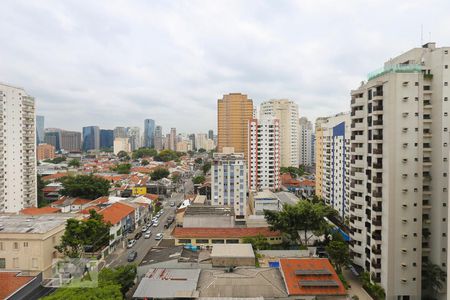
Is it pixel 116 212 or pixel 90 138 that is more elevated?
pixel 90 138

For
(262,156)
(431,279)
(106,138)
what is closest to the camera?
(431,279)

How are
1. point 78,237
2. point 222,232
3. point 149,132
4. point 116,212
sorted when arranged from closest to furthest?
point 78,237, point 222,232, point 116,212, point 149,132

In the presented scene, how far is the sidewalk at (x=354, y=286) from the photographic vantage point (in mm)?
17750

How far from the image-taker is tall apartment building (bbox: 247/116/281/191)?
153 ft

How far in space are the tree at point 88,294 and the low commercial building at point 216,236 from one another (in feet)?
34.6

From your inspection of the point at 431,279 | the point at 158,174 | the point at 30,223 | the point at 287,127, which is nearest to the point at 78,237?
the point at 30,223

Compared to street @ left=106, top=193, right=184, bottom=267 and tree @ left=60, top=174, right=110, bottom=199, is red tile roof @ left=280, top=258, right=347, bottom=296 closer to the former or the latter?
street @ left=106, top=193, right=184, bottom=267

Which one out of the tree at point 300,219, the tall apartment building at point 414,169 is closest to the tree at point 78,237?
the tree at point 300,219

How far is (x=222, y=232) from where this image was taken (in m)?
24.2

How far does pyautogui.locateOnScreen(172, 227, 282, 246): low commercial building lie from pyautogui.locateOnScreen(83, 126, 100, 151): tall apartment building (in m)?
143

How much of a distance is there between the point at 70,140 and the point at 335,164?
137091 millimetres

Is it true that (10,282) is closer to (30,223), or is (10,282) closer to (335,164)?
(30,223)

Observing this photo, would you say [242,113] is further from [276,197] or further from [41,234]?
[41,234]

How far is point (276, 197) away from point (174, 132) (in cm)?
10857
